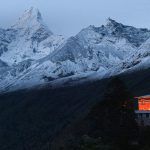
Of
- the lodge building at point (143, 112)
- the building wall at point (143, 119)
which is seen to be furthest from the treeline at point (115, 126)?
the lodge building at point (143, 112)

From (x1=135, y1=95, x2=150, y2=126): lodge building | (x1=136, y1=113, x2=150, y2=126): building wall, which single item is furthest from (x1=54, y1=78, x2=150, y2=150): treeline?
(x1=135, y1=95, x2=150, y2=126): lodge building

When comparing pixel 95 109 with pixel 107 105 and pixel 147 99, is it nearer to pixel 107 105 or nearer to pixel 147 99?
pixel 107 105

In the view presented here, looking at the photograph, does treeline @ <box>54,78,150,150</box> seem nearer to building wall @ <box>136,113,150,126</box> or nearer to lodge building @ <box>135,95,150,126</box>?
building wall @ <box>136,113,150,126</box>

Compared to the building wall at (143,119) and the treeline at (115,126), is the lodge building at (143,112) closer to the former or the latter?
the building wall at (143,119)

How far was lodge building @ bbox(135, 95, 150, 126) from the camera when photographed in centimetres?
10444

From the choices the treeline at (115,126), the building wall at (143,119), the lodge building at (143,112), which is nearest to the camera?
the treeline at (115,126)

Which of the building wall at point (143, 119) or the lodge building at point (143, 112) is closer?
the building wall at point (143, 119)

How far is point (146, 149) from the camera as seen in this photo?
82.1 m

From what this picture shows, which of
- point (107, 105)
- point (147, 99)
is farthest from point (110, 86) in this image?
point (147, 99)

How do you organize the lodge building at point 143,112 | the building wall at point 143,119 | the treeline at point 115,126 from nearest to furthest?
the treeline at point 115,126
the building wall at point 143,119
the lodge building at point 143,112

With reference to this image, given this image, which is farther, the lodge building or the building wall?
the lodge building

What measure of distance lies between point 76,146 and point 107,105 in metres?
7.19

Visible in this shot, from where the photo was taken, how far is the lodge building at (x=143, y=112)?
10444 centimetres

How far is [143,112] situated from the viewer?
109688mm
